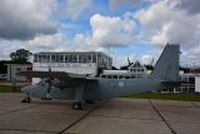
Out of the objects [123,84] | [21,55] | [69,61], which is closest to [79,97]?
[123,84]

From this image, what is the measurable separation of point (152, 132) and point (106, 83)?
37.9ft

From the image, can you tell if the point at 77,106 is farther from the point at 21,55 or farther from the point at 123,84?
the point at 21,55

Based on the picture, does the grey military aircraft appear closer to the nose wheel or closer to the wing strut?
the wing strut

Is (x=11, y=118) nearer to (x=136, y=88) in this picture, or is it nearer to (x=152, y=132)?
(x=152, y=132)

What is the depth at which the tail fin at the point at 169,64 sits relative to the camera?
1011 inches

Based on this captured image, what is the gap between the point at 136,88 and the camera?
83.8 feet

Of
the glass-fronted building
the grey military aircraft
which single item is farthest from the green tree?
the grey military aircraft

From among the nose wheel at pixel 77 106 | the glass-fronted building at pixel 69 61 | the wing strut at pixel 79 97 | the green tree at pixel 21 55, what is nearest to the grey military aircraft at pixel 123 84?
the wing strut at pixel 79 97

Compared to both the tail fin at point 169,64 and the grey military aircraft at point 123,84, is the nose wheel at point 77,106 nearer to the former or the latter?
the grey military aircraft at point 123,84

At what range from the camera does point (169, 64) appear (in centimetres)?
2583

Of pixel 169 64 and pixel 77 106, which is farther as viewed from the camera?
pixel 169 64

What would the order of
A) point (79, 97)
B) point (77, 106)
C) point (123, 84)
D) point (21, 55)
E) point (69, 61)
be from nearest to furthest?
1. point (77, 106)
2. point (79, 97)
3. point (123, 84)
4. point (69, 61)
5. point (21, 55)

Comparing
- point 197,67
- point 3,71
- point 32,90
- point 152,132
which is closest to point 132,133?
point 152,132

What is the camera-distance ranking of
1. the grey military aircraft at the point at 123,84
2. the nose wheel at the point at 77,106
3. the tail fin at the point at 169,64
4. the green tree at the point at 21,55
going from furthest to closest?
the green tree at the point at 21,55 < the tail fin at the point at 169,64 < the grey military aircraft at the point at 123,84 < the nose wheel at the point at 77,106
